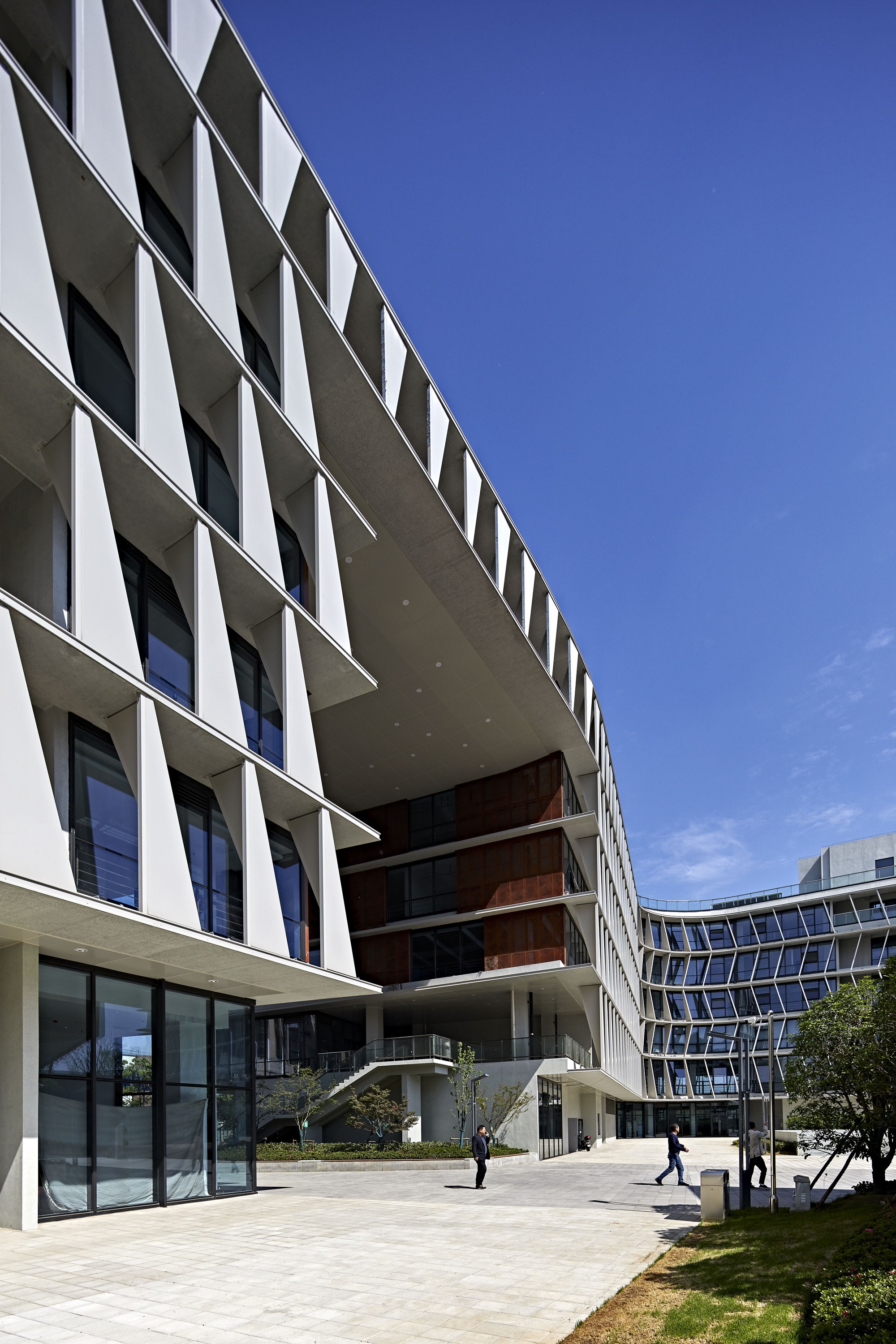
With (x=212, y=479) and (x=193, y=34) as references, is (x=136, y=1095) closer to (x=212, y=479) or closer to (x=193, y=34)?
(x=212, y=479)

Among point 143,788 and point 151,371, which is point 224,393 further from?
point 143,788

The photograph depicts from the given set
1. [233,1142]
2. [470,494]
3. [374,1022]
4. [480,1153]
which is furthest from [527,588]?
[374,1022]

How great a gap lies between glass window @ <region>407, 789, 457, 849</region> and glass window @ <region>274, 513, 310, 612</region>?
987 inches

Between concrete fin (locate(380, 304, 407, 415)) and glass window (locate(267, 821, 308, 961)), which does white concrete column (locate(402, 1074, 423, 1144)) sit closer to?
glass window (locate(267, 821, 308, 961))

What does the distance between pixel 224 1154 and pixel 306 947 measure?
4672 millimetres

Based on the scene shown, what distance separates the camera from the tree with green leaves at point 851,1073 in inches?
696

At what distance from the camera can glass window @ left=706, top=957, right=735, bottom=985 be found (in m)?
94.4

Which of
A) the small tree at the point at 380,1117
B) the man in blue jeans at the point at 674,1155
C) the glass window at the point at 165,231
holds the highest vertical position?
the glass window at the point at 165,231

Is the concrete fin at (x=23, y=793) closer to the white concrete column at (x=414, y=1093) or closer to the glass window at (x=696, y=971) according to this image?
the white concrete column at (x=414, y=1093)

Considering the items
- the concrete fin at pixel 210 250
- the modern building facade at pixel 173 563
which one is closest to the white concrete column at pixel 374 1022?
the modern building facade at pixel 173 563

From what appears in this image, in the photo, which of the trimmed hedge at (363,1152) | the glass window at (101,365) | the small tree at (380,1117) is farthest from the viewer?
the small tree at (380,1117)

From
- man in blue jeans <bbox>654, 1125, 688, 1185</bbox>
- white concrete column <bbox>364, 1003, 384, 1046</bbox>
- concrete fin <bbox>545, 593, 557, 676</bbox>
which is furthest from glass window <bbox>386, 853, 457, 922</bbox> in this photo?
man in blue jeans <bbox>654, 1125, 688, 1185</bbox>

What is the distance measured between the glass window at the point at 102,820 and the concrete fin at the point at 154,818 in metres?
0.47

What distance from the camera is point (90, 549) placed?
16.2m
